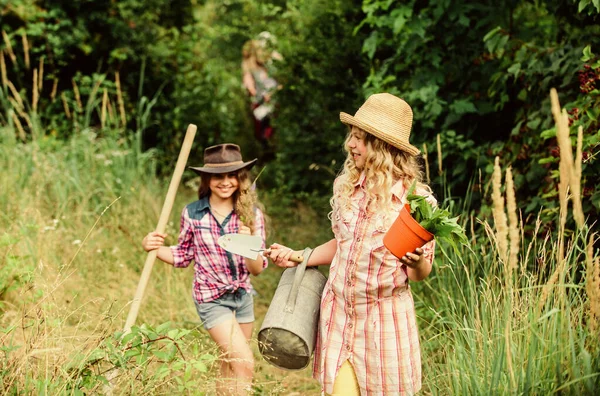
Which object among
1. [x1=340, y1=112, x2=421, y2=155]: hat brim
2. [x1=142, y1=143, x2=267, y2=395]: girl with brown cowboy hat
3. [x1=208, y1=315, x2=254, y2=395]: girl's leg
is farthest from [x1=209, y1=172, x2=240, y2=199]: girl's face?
[x1=340, y1=112, x2=421, y2=155]: hat brim

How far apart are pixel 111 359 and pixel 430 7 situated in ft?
11.2

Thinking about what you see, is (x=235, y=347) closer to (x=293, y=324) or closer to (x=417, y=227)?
(x=293, y=324)

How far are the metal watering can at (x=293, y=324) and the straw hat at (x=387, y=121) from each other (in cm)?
66

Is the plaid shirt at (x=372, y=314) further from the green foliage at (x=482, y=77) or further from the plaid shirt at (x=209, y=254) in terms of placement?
the green foliage at (x=482, y=77)

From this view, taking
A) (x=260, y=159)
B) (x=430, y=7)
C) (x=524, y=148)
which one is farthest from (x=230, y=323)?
(x=260, y=159)

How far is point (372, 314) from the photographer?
9.12 feet

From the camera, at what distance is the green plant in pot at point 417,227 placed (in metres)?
2.44

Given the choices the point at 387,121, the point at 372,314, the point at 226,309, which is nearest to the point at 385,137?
the point at 387,121

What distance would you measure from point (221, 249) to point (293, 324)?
93cm

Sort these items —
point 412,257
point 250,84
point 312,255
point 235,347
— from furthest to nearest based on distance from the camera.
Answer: point 250,84, point 235,347, point 312,255, point 412,257

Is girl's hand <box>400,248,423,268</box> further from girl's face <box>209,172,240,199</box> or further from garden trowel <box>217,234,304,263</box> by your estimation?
girl's face <box>209,172,240,199</box>

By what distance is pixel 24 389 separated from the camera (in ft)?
8.46

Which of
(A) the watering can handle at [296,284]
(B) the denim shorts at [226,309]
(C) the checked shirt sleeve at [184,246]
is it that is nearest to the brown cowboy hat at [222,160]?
(C) the checked shirt sleeve at [184,246]

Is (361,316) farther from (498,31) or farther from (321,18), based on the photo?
(321,18)
